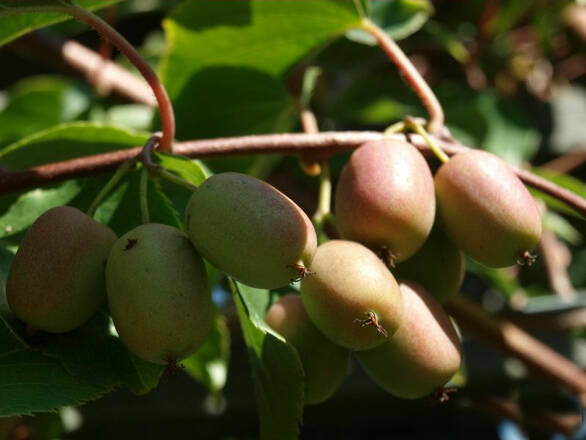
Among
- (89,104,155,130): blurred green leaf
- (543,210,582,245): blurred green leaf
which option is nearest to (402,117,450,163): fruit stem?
(543,210,582,245): blurred green leaf

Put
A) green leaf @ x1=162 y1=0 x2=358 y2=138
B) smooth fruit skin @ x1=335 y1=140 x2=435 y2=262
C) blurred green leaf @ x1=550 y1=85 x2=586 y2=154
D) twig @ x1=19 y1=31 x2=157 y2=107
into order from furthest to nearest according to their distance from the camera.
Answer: blurred green leaf @ x1=550 y1=85 x2=586 y2=154 < twig @ x1=19 y1=31 x2=157 y2=107 < green leaf @ x1=162 y1=0 x2=358 y2=138 < smooth fruit skin @ x1=335 y1=140 x2=435 y2=262

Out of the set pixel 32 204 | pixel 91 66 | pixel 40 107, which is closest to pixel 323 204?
pixel 32 204

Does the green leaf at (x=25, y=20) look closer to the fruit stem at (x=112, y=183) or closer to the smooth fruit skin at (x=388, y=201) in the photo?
the fruit stem at (x=112, y=183)

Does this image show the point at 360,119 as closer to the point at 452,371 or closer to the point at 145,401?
the point at 145,401

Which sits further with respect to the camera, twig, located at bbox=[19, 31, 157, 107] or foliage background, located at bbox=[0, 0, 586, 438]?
twig, located at bbox=[19, 31, 157, 107]

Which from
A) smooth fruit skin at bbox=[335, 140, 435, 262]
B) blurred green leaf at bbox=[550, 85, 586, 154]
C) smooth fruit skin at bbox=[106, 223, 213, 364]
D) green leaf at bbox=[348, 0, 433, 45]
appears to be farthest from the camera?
blurred green leaf at bbox=[550, 85, 586, 154]

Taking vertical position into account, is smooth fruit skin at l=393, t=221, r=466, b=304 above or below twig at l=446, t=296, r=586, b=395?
above

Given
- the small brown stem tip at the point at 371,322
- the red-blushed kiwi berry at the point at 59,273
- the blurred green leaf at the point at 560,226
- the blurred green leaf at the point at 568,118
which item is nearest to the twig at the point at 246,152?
the red-blushed kiwi berry at the point at 59,273

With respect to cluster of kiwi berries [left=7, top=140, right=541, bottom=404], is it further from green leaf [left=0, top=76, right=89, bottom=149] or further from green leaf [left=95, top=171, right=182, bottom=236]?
green leaf [left=0, top=76, right=89, bottom=149]
